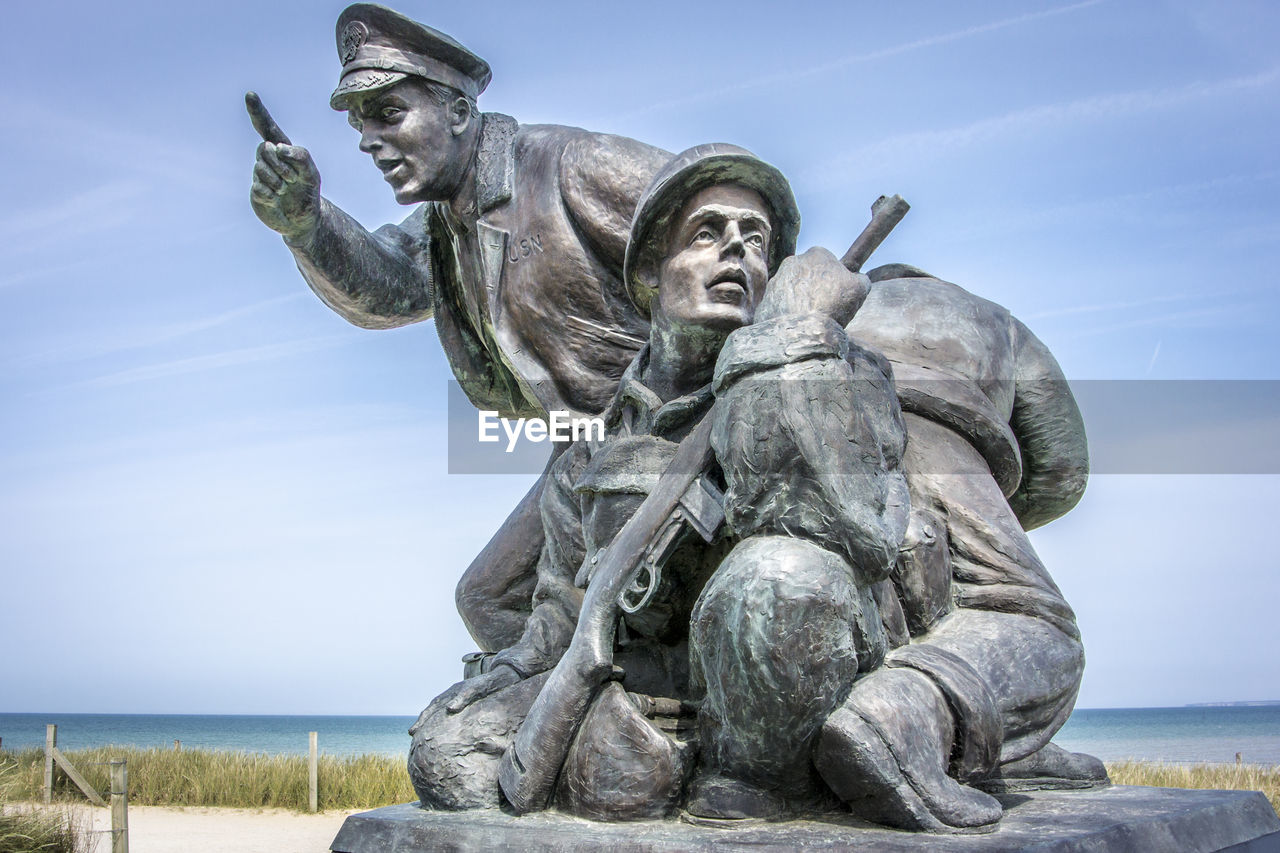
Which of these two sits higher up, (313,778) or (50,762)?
(50,762)

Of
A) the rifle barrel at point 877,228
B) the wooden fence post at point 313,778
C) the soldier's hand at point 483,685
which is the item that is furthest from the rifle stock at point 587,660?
the wooden fence post at point 313,778

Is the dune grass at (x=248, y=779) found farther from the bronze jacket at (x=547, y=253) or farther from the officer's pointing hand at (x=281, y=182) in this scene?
the officer's pointing hand at (x=281, y=182)

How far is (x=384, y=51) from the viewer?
336cm

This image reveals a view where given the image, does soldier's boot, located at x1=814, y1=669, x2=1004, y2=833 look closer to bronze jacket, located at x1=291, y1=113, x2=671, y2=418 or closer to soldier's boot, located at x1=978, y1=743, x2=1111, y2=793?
soldier's boot, located at x1=978, y1=743, x2=1111, y2=793

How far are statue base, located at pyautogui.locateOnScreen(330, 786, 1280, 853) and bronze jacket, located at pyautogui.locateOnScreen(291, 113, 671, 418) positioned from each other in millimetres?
1365

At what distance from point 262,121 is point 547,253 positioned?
82cm

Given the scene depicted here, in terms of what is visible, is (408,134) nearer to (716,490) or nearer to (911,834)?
(716,490)

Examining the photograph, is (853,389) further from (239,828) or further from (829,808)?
(239,828)

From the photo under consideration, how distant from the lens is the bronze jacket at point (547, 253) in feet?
11.1

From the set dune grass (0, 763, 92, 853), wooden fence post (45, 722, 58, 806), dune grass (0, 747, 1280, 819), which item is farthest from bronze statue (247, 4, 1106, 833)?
wooden fence post (45, 722, 58, 806)

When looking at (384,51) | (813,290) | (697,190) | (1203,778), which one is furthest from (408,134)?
(1203,778)

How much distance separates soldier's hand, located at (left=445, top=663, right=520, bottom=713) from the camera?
8.48 ft

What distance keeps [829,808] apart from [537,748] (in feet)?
1.80

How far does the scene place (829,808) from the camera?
7.04 ft
